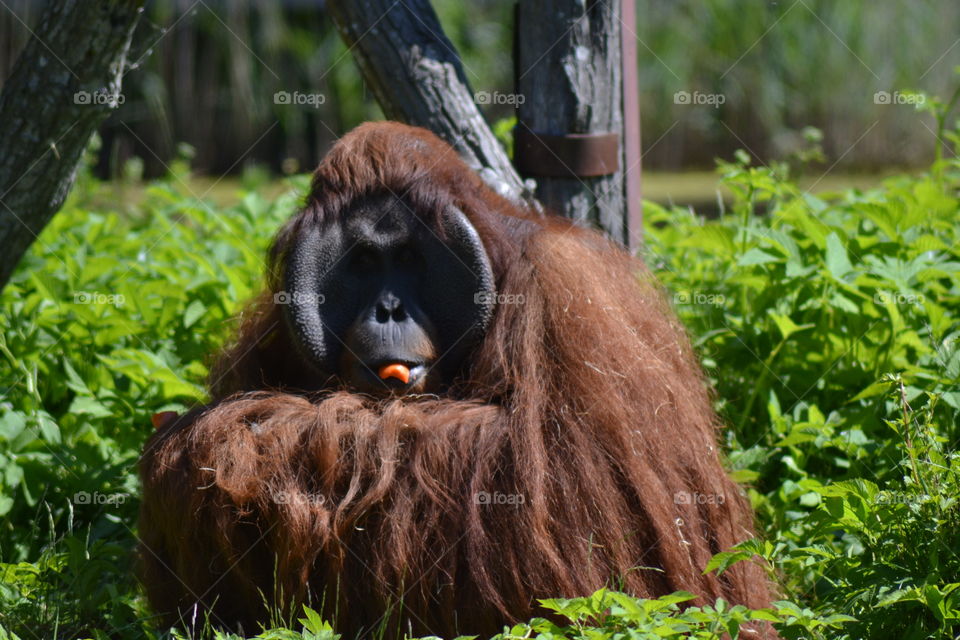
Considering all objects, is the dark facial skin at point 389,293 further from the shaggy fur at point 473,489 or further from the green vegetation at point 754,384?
the green vegetation at point 754,384

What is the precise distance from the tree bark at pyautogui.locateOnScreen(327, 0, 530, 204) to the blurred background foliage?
5357 mm

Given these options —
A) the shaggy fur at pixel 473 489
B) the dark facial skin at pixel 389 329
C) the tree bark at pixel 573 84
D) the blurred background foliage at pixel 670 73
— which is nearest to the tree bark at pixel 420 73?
the tree bark at pixel 573 84

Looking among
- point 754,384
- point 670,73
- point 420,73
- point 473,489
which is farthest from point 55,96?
point 670,73

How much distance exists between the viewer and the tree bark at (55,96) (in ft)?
10.4

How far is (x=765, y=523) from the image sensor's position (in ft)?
10.5

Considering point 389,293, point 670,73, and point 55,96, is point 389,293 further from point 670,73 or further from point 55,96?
point 670,73

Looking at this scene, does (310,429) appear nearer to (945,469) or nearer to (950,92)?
(945,469)

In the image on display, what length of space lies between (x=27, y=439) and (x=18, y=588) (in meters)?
0.49

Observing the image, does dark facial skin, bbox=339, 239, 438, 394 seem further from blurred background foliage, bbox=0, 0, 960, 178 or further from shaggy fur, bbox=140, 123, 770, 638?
blurred background foliage, bbox=0, 0, 960, 178

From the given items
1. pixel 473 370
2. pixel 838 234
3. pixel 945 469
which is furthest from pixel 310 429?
pixel 838 234

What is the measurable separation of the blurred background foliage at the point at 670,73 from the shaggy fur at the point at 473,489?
632cm

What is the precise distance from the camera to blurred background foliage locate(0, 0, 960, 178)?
873cm

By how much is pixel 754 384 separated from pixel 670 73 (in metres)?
5.96

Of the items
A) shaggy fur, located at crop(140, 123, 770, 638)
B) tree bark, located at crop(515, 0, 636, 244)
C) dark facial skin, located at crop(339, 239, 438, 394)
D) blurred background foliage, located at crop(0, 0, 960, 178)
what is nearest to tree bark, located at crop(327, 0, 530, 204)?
tree bark, located at crop(515, 0, 636, 244)
